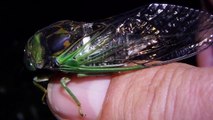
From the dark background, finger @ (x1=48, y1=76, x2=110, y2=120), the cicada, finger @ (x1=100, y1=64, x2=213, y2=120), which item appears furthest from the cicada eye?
the dark background

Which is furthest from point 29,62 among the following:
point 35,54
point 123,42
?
point 123,42

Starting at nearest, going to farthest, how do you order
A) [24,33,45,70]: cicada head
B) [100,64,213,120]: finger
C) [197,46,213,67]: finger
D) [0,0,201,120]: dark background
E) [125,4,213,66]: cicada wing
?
[100,64,213,120]: finger → [125,4,213,66]: cicada wing → [24,33,45,70]: cicada head → [197,46,213,67]: finger → [0,0,201,120]: dark background

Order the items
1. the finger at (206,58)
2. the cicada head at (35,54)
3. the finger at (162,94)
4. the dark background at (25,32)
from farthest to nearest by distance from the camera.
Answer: the dark background at (25,32) < the finger at (206,58) < the cicada head at (35,54) < the finger at (162,94)

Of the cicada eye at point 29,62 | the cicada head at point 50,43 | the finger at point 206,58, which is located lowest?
the finger at point 206,58

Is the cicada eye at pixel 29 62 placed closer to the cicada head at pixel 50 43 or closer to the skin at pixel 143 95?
the cicada head at pixel 50 43

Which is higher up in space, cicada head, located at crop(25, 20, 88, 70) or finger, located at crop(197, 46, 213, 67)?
cicada head, located at crop(25, 20, 88, 70)

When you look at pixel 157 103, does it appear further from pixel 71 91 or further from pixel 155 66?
pixel 71 91

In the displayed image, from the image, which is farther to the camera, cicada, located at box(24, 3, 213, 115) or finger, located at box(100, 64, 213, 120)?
cicada, located at box(24, 3, 213, 115)

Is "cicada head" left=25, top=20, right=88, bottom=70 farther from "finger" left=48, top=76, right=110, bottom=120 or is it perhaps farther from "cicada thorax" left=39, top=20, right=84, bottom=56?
"finger" left=48, top=76, right=110, bottom=120

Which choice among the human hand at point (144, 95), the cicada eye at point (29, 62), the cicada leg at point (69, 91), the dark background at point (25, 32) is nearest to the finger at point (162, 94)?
the human hand at point (144, 95)
